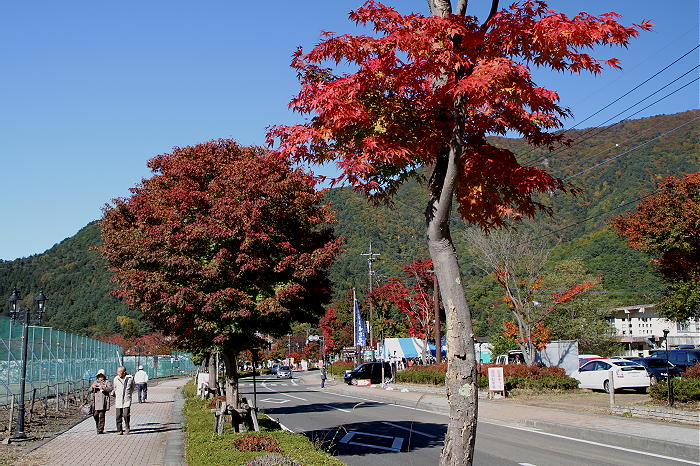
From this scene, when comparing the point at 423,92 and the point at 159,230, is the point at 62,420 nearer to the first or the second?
the point at 159,230

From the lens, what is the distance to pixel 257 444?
33.7 feet

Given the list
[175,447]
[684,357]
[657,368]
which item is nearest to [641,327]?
[684,357]

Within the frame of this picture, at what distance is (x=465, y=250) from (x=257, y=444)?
55368 millimetres

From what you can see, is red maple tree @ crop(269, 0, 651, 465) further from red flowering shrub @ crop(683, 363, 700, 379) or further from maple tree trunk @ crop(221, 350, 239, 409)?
red flowering shrub @ crop(683, 363, 700, 379)

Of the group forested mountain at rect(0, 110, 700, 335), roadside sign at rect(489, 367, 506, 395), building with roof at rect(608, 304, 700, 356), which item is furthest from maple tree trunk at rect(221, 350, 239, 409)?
building with roof at rect(608, 304, 700, 356)

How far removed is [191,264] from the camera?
39.3 feet

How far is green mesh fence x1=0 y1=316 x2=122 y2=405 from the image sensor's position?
763 inches

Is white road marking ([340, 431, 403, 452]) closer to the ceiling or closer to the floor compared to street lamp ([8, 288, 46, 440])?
closer to the floor

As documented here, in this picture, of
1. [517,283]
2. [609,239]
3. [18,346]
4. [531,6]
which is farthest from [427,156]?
[609,239]

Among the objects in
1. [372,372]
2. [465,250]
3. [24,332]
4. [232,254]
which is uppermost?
[465,250]

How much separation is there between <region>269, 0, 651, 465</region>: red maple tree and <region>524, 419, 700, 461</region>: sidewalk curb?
25.5 feet

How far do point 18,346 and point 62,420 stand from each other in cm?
295

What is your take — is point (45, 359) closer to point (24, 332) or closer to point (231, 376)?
point (24, 332)

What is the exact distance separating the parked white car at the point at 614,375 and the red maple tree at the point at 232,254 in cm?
1478
